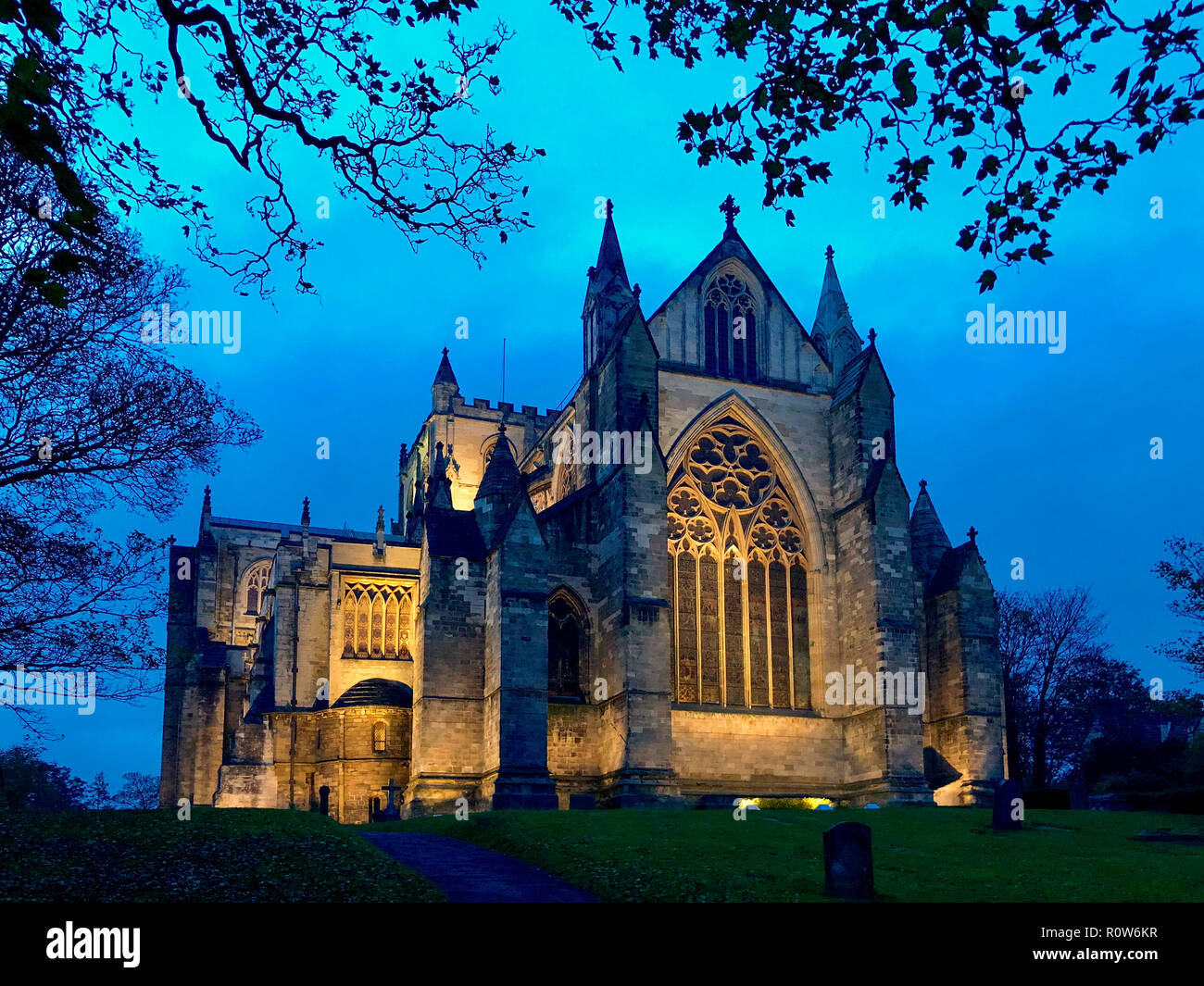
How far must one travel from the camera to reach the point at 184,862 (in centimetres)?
1380

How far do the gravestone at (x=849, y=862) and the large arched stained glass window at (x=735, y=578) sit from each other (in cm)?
1599

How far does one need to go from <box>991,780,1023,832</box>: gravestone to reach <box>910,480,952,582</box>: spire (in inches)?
467

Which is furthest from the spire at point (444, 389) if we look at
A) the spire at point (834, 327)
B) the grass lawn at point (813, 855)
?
the grass lawn at point (813, 855)

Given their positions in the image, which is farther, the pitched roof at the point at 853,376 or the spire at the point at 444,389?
the spire at the point at 444,389

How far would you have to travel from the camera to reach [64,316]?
1438 centimetres

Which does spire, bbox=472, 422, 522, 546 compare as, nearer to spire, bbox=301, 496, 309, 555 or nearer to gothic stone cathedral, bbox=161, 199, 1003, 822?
gothic stone cathedral, bbox=161, 199, 1003, 822

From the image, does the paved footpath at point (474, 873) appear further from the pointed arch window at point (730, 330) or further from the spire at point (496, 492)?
the pointed arch window at point (730, 330)

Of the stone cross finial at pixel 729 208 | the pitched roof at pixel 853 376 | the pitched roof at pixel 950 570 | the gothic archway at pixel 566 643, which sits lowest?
the gothic archway at pixel 566 643

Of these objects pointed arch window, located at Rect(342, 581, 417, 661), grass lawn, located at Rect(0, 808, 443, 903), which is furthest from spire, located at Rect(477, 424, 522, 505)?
grass lawn, located at Rect(0, 808, 443, 903)

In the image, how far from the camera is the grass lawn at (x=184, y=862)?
Answer: 12.4m

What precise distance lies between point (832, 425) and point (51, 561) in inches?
952

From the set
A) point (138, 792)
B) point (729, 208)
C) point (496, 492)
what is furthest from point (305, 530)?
point (138, 792)

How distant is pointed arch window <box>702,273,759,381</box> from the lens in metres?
33.7
